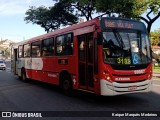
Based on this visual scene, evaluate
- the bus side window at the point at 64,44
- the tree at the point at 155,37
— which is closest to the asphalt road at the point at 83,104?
the bus side window at the point at 64,44

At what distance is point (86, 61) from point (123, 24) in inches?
75.3

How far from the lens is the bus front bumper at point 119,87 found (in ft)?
31.4

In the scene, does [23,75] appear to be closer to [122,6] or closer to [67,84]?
[67,84]

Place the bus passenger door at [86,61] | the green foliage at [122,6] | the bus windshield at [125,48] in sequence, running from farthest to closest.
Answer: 1. the green foliage at [122,6]
2. the bus passenger door at [86,61]
3. the bus windshield at [125,48]

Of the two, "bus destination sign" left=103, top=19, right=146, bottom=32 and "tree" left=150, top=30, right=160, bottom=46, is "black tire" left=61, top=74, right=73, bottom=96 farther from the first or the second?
"tree" left=150, top=30, right=160, bottom=46

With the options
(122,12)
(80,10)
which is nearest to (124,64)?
(122,12)

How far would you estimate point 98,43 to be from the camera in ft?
32.1

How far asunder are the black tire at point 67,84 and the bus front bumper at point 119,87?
2667mm

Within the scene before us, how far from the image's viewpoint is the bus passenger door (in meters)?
10.4

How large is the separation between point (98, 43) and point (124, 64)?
3.77 ft

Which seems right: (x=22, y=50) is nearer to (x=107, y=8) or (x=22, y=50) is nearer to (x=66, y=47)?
(x=66, y=47)

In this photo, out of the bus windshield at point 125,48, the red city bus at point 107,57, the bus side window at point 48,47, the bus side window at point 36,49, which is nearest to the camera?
the red city bus at point 107,57

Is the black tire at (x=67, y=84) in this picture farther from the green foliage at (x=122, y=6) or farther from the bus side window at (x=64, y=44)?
the green foliage at (x=122, y=6)

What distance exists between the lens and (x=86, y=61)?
423 inches
